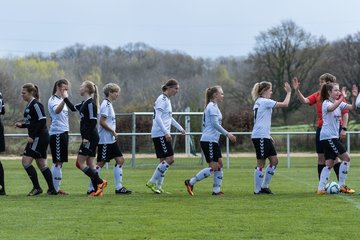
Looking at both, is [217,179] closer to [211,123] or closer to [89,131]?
[211,123]

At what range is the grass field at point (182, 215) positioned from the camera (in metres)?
9.58

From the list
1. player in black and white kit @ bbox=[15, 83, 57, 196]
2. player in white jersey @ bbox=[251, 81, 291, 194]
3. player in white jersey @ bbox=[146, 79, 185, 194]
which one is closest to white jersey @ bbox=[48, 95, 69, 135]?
player in black and white kit @ bbox=[15, 83, 57, 196]

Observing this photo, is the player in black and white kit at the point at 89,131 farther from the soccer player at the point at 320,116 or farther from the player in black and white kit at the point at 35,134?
the soccer player at the point at 320,116

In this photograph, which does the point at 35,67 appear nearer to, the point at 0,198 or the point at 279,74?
the point at 279,74

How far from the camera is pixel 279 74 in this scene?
67875mm

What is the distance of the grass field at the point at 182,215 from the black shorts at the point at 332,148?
752mm

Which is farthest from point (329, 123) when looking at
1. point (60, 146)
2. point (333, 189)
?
point (60, 146)

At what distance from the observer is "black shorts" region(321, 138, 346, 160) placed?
47.3 feet

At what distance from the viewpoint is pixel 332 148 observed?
1445cm

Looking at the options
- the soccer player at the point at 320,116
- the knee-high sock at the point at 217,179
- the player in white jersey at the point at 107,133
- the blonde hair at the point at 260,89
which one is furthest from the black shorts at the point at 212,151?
the soccer player at the point at 320,116

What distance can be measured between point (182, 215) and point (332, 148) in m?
4.08

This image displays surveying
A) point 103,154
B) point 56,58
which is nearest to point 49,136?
point 103,154

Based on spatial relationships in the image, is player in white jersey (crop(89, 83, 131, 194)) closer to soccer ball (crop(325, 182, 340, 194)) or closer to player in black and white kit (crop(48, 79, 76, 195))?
player in black and white kit (crop(48, 79, 76, 195))

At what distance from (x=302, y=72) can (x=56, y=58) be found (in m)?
42.0
